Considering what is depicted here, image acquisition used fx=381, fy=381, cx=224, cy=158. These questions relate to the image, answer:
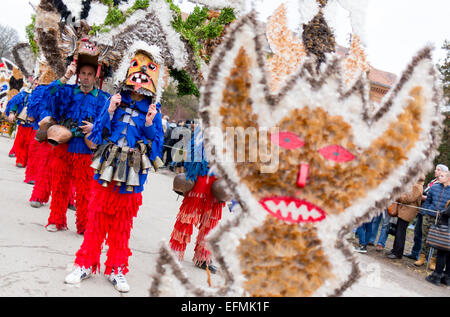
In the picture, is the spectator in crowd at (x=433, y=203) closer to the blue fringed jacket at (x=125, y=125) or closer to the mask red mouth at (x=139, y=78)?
the blue fringed jacket at (x=125, y=125)

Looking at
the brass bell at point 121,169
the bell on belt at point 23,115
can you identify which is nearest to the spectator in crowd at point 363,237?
the brass bell at point 121,169

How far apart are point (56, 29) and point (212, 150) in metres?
3.16

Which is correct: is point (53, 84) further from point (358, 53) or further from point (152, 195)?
point (152, 195)

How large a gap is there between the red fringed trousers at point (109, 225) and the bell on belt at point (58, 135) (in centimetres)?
100

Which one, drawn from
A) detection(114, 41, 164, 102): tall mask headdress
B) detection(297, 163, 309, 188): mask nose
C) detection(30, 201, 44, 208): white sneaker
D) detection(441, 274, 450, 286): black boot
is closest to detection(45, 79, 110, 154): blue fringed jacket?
detection(114, 41, 164, 102): tall mask headdress

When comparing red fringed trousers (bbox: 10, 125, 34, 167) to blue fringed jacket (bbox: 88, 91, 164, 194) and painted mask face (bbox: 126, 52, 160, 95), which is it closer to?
blue fringed jacket (bbox: 88, 91, 164, 194)

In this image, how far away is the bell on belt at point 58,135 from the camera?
3.67 m

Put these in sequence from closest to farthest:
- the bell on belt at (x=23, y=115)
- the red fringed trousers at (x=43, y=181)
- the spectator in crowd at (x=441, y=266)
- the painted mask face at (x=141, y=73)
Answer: the painted mask face at (x=141, y=73) → the red fringed trousers at (x=43, y=181) → the spectator in crowd at (x=441, y=266) → the bell on belt at (x=23, y=115)

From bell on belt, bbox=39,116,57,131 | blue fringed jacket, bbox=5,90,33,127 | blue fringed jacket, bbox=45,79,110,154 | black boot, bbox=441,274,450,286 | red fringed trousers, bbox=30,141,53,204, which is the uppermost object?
blue fringed jacket, bbox=5,90,33,127

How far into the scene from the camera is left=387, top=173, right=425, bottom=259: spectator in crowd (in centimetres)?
649

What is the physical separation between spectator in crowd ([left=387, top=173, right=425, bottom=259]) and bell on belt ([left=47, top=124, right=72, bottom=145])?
17.5 ft

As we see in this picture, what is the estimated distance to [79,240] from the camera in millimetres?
3932

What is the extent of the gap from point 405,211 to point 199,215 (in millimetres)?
4262

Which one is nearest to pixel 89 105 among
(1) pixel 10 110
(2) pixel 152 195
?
(2) pixel 152 195
